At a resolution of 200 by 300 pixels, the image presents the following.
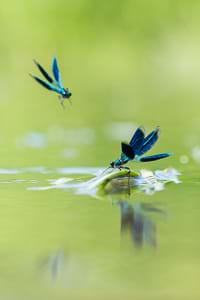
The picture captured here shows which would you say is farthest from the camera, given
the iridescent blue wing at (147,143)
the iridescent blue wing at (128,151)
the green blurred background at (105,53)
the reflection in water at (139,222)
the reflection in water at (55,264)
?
the green blurred background at (105,53)

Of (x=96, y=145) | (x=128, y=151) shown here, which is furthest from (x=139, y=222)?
(x=96, y=145)

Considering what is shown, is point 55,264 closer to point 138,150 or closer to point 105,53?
point 138,150

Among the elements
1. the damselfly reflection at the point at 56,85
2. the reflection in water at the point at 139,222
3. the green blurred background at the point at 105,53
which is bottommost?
the reflection in water at the point at 139,222

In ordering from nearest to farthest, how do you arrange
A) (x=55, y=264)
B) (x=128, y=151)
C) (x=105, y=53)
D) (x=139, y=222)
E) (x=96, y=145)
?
(x=55, y=264), (x=139, y=222), (x=128, y=151), (x=96, y=145), (x=105, y=53)

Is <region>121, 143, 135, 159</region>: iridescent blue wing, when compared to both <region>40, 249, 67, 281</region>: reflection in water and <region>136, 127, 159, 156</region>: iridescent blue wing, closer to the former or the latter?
<region>136, 127, 159, 156</region>: iridescent blue wing

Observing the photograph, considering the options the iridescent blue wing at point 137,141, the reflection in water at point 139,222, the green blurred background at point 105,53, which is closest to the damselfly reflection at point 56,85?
the iridescent blue wing at point 137,141

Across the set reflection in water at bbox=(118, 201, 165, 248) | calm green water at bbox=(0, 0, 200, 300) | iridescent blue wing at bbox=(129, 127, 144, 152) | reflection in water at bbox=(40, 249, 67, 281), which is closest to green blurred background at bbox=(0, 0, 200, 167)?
calm green water at bbox=(0, 0, 200, 300)

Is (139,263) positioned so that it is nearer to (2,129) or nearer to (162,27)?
(2,129)

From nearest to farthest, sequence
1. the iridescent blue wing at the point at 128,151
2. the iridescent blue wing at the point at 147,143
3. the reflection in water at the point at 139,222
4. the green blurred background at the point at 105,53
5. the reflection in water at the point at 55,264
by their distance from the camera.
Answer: the reflection in water at the point at 55,264 → the reflection in water at the point at 139,222 → the iridescent blue wing at the point at 128,151 → the iridescent blue wing at the point at 147,143 → the green blurred background at the point at 105,53

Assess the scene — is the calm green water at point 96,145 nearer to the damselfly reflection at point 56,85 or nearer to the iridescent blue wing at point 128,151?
the iridescent blue wing at point 128,151
